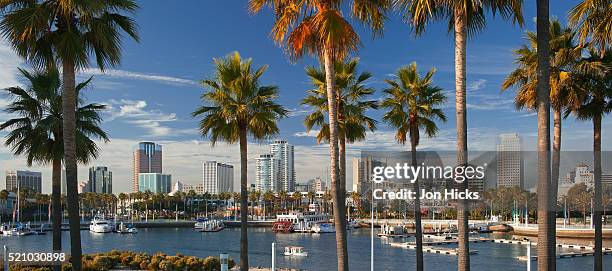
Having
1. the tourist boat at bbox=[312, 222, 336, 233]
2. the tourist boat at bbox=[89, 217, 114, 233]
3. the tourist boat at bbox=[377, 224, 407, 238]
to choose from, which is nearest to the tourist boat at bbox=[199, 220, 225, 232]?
the tourist boat at bbox=[89, 217, 114, 233]

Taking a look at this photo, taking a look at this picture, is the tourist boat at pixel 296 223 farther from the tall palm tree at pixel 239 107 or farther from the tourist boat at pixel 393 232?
the tall palm tree at pixel 239 107

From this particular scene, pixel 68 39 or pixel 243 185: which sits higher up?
pixel 68 39

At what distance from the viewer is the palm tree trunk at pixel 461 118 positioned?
11.6m

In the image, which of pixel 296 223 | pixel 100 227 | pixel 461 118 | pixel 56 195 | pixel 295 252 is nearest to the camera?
pixel 461 118

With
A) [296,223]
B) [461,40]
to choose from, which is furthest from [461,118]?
[296,223]

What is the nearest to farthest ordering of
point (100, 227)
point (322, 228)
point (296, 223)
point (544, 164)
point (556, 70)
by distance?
point (544, 164), point (556, 70), point (322, 228), point (296, 223), point (100, 227)

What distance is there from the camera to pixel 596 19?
44.0ft

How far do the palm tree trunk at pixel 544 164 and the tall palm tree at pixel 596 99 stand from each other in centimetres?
607

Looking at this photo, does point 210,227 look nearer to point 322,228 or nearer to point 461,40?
point 322,228

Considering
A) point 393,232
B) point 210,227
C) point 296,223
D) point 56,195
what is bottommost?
point 210,227

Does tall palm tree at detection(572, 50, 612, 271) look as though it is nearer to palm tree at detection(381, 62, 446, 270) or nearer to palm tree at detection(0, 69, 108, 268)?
palm tree at detection(381, 62, 446, 270)

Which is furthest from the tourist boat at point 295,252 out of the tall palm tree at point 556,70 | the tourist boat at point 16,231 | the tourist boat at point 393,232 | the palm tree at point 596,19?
the tourist boat at point 16,231

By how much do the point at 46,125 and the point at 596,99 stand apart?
672 inches

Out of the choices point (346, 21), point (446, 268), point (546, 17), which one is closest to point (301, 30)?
point (346, 21)
